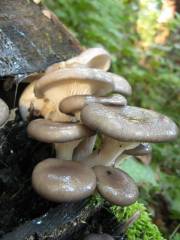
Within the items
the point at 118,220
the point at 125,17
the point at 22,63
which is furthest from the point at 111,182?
the point at 125,17

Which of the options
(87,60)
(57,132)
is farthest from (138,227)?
(87,60)

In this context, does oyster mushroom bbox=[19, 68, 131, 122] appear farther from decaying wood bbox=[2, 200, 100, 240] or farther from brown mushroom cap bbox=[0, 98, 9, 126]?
decaying wood bbox=[2, 200, 100, 240]

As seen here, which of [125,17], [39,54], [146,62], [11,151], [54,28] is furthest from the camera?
[146,62]

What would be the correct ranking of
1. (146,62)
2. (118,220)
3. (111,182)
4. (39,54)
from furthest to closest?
(146,62), (39,54), (118,220), (111,182)

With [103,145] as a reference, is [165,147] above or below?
below

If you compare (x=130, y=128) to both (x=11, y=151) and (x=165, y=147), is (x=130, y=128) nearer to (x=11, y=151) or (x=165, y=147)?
(x=11, y=151)

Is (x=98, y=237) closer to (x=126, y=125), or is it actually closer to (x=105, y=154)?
(x=105, y=154)

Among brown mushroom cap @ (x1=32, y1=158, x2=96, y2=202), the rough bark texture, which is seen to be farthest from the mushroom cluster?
the rough bark texture
